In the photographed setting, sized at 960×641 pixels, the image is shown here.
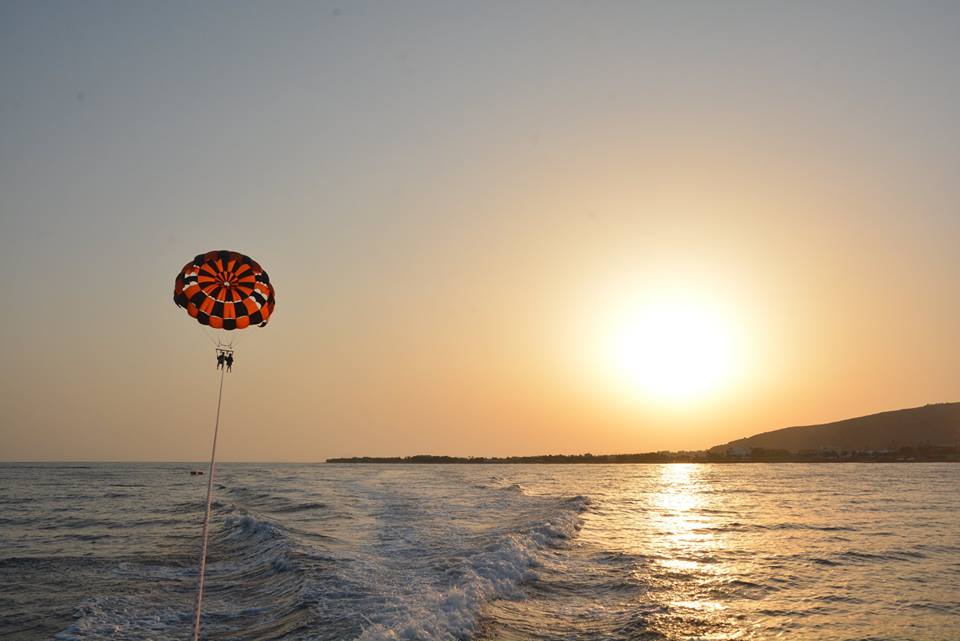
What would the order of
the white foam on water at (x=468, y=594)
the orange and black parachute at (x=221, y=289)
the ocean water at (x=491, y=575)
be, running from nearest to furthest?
the orange and black parachute at (x=221, y=289) → the white foam on water at (x=468, y=594) → the ocean water at (x=491, y=575)

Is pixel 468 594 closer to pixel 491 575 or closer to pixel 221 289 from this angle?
pixel 491 575

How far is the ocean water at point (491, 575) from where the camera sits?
12859mm

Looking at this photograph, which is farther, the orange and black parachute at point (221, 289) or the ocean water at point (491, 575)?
the ocean water at point (491, 575)

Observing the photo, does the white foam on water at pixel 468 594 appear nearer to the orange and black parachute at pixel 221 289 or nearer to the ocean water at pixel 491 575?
the ocean water at pixel 491 575

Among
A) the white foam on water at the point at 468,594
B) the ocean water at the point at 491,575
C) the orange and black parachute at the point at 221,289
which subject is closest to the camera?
the orange and black parachute at the point at 221,289

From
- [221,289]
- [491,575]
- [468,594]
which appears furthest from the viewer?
[491,575]

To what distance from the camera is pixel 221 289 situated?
11648 mm

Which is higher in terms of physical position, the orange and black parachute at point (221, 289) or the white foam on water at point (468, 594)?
the orange and black parachute at point (221, 289)

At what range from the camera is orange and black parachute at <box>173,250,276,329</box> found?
→ 38.0 feet

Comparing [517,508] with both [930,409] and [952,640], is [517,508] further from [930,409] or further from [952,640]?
[930,409]

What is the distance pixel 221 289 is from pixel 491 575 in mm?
11019

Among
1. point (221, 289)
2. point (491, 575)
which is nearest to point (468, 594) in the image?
point (491, 575)

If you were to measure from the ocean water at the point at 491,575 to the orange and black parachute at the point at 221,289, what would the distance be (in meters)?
6.61

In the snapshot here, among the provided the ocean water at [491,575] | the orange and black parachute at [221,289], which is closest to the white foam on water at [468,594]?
the ocean water at [491,575]
